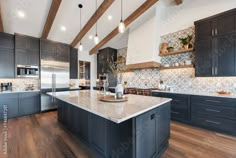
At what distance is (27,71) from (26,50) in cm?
78

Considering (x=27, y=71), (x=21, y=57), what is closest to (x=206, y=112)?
(x=27, y=71)

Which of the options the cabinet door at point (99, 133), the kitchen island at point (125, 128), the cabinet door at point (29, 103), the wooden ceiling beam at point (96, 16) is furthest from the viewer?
the cabinet door at point (29, 103)

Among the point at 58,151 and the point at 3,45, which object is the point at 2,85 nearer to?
the point at 3,45

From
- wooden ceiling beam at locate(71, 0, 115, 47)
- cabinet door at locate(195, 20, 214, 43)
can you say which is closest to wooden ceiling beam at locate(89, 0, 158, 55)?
wooden ceiling beam at locate(71, 0, 115, 47)

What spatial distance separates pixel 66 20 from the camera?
4.06 meters

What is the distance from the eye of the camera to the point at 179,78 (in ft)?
13.2

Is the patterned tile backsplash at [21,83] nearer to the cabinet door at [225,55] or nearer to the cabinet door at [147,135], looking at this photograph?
the cabinet door at [147,135]

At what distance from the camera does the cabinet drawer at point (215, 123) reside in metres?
2.64

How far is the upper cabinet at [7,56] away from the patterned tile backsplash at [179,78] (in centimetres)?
476

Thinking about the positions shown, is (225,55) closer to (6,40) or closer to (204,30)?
(204,30)

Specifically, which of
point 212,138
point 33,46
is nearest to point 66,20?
point 33,46

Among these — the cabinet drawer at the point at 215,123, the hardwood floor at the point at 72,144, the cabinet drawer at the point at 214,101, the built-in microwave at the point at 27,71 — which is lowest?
the hardwood floor at the point at 72,144

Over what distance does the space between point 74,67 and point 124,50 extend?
8.68 feet

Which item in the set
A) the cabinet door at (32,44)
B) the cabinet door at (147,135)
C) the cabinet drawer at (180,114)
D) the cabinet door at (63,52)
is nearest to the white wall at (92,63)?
the cabinet door at (63,52)
